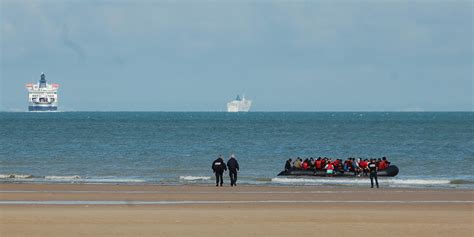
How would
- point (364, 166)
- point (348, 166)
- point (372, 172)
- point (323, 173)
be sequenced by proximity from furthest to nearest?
point (323, 173), point (348, 166), point (364, 166), point (372, 172)

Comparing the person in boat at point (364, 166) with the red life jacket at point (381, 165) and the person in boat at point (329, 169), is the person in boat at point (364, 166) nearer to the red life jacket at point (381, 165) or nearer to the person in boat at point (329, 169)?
the red life jacket at point (381, 165)

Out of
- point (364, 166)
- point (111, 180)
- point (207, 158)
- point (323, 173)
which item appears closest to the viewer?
point (364, 166)

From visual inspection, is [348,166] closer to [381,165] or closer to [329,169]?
[329,169]

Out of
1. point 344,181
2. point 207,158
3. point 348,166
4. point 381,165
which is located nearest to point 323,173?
point 348,166

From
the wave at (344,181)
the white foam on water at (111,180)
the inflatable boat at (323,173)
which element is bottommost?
the white foam on water at (111,180)
